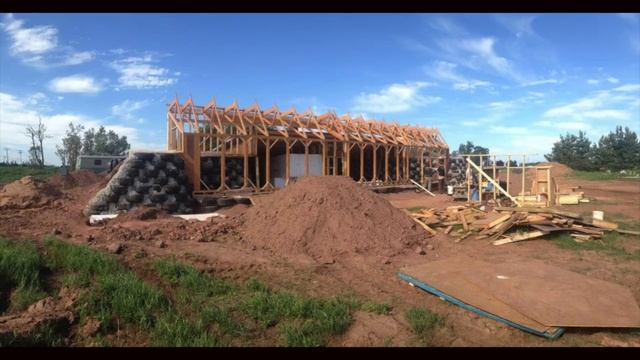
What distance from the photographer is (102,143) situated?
58.3m

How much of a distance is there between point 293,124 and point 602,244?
1487 cm

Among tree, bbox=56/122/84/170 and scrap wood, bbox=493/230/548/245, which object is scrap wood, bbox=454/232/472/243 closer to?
scrap wood, bbox=493/230/548/245

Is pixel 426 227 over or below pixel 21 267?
below

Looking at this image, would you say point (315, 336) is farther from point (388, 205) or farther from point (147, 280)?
point (388, 205)

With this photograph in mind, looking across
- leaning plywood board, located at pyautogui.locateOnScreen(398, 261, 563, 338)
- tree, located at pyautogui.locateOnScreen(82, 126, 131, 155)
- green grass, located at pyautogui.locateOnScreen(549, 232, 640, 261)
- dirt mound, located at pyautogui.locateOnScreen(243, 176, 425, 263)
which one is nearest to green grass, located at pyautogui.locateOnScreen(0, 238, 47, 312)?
A: dirt mound, located at pyautogui.locateOnScreen(243, 176, 425, 263)

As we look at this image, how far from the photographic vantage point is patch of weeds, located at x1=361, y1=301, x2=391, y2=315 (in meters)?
5.25

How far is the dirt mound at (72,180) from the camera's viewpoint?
74.1 feet

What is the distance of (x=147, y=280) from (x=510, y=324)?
17.4 feet

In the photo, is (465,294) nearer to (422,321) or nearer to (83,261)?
(422,321)

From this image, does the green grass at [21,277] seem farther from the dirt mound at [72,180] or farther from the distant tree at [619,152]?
the distant tree at [619,152]

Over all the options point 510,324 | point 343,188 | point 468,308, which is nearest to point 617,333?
point 510,324

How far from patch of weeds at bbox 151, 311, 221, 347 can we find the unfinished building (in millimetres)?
12139

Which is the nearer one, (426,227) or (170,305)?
(170,305)

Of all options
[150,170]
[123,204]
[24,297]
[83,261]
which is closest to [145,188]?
[150,170]
